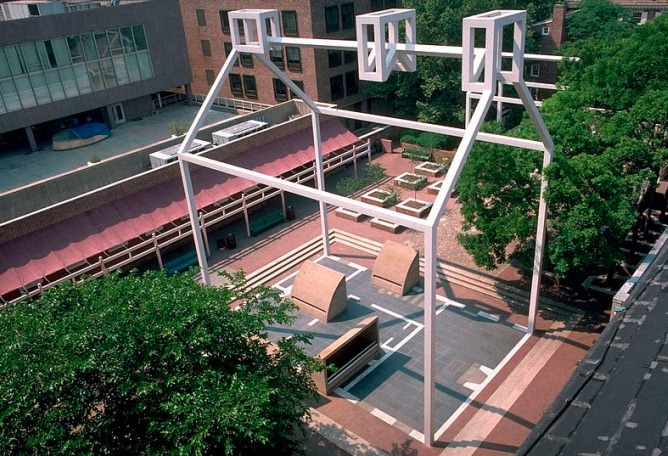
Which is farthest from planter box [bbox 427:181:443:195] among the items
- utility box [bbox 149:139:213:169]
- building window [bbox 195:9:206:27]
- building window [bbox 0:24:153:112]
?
building window [bbox 195:9:206:27]

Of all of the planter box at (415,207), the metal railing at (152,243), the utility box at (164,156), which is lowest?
the planter box at (415,207)

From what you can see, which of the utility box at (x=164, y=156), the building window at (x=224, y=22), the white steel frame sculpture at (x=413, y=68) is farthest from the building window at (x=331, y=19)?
the white steel frame sculpture at (x=413, y=68)

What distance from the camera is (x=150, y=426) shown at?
1121 cm

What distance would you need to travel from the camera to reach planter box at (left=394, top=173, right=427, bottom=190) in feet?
121

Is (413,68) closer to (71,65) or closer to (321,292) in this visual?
(321,292)

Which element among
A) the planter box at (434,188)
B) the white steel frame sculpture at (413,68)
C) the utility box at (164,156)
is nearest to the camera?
the white steel frame sculpture at (413,68)

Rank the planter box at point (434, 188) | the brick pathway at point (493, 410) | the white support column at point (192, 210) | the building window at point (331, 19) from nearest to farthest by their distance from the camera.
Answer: the brick pathway at point (493, 410) → the white support column at point (192, 210) → the planter box at point (434, 188) → the building window at point (331, 19)

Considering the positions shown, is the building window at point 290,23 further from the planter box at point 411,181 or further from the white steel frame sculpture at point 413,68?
the white steel frame sculpture at point 413,68

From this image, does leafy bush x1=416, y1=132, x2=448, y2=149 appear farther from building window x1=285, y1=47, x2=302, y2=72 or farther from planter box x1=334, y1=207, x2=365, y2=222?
planter box x1=334, y1=207, x2=365, y2=222

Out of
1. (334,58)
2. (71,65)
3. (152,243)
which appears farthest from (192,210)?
(334,58)

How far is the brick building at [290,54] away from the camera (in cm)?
4241

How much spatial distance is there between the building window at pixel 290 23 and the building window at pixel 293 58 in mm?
1325

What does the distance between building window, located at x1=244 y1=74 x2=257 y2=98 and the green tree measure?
36.4 metres

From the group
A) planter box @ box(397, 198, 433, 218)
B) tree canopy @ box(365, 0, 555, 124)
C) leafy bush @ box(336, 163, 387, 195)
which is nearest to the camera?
planter box @ box(397, 198, 433, 218)
